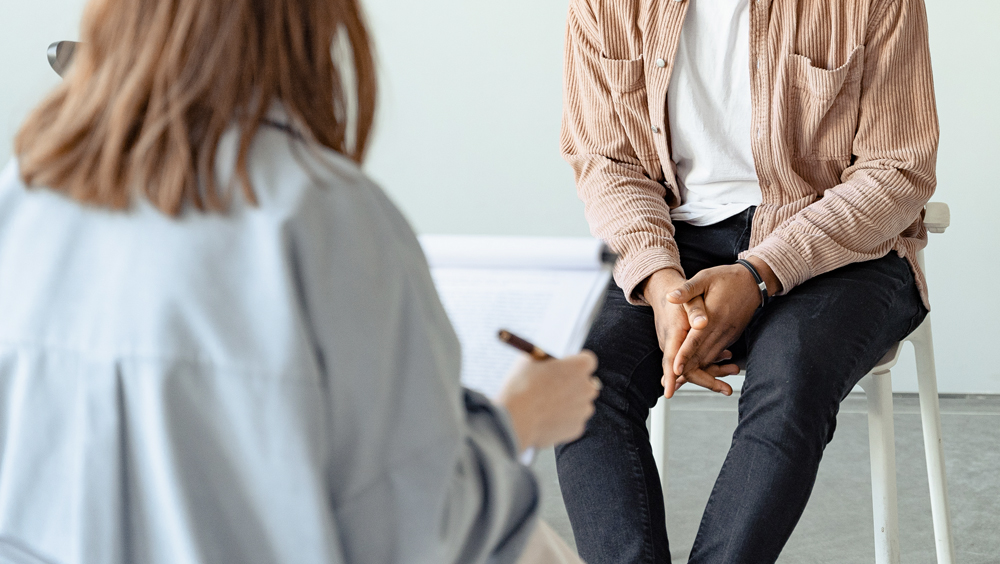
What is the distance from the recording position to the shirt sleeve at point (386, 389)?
425 millimetres

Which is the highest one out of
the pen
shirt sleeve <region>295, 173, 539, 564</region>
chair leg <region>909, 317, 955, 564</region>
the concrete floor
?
shirt sleeve <region>295, 173, 539, 564</region>

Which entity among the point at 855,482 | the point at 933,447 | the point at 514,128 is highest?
the point at 514,128

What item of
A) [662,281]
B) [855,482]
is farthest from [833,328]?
[855,482]

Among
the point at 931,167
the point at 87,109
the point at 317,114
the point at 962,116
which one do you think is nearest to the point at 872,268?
the point at 931,167

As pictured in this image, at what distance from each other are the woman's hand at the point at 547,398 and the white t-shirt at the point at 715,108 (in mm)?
635

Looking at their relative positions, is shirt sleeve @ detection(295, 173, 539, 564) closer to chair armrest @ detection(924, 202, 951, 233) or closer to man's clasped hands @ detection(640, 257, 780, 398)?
man's clasped hands @ detection(640, 257, 780, 398)

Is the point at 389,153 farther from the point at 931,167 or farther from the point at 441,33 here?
the point at 931,167

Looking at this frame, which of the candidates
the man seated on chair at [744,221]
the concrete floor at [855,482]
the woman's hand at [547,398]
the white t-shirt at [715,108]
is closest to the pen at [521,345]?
the woman's hand at [547,398]

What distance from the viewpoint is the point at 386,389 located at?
1.43ft

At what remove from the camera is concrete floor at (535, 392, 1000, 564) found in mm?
1438

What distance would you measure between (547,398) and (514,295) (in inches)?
3.1

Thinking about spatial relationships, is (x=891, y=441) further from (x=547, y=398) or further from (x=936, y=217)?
(x=547, y=398)

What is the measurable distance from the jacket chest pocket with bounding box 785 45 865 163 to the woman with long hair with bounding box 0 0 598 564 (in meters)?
0.79

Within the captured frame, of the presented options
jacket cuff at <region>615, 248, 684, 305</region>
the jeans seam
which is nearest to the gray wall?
jacket cuff at <region>615, 248, 684, 305</region>
